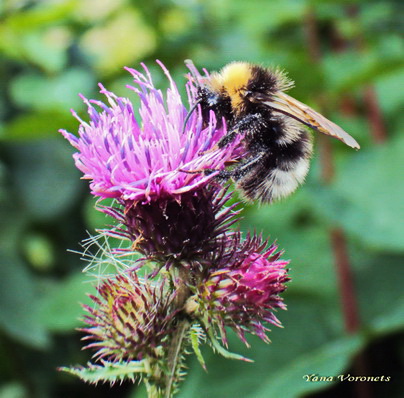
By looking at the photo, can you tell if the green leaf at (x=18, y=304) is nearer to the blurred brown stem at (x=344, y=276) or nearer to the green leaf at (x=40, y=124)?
the green leaf at (x=40, y=124)

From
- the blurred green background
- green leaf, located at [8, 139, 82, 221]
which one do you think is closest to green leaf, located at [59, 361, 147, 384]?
the blurred green background

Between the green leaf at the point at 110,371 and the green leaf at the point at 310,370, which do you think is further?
the green leaf at the point at 310,370

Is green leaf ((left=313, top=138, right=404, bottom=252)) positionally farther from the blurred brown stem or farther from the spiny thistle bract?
the spiny thistle bract

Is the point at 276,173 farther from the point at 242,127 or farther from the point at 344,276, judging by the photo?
the point at 344,276

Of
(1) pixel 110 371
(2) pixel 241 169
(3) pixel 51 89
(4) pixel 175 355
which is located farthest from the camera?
(3) pixel 51 89

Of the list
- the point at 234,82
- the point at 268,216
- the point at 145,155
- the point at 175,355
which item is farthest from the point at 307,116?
the point at 268,216

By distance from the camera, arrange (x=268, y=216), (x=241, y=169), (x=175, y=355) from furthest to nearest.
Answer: (x=268, y=216)
(x=241, y=169)
(x=175, y=355)

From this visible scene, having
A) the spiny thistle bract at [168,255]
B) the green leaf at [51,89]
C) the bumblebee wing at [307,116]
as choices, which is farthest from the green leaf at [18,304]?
the bumblebee wing at [307,116]
